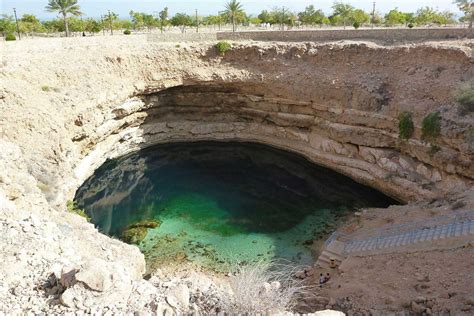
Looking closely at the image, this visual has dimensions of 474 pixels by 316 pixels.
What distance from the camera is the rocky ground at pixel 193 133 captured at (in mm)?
8680

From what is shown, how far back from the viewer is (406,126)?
23.4 meters

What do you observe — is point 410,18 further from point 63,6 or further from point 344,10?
point 63,6

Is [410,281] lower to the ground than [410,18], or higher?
lower

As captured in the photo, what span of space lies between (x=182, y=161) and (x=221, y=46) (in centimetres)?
984

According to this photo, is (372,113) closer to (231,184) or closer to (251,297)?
(231,184)

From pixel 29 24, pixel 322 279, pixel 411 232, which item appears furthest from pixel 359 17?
pixel 322 279

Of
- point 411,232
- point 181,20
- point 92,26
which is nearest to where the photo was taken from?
point 411,232

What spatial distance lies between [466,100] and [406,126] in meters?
3.41

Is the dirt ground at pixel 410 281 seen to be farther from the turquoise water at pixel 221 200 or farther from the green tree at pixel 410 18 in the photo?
the green tree at pixel 410 18

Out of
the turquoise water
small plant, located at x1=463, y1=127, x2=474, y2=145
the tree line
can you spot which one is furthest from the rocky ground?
the tree line

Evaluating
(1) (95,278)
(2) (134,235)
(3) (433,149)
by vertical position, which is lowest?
(2) (134,235)

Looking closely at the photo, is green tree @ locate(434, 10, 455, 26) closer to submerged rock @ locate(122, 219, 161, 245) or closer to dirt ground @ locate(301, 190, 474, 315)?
dirt ground @ locate(301, 190, 474, 315)

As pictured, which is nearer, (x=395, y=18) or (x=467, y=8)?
(x=467, y=8)

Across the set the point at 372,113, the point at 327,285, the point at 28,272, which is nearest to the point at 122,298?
the point at 28,272
